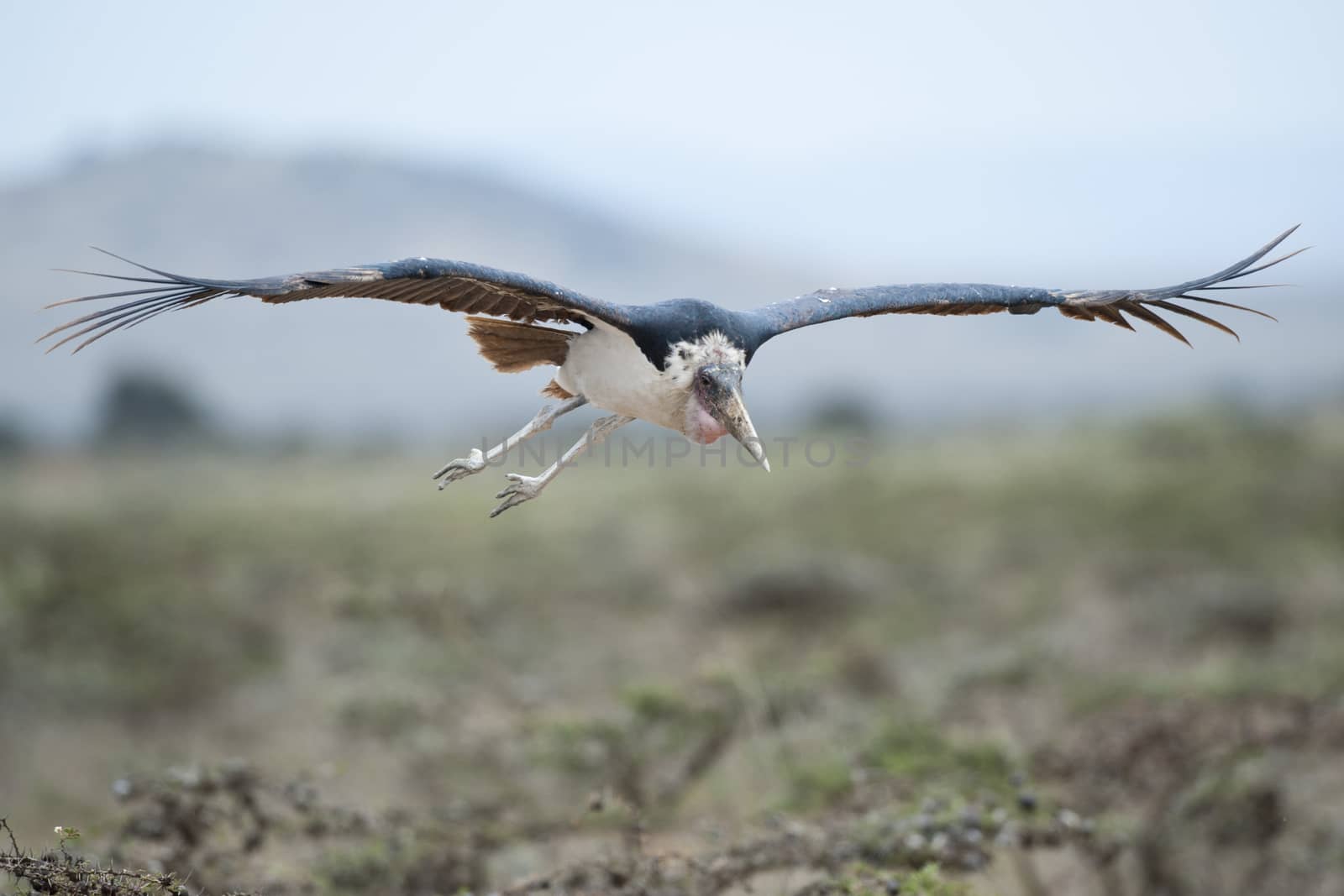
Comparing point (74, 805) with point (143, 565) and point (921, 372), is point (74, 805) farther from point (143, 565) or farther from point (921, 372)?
point (921, 372)

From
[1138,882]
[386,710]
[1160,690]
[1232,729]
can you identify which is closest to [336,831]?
[386,710]

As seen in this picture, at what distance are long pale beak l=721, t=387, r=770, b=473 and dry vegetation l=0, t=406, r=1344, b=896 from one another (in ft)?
6.85

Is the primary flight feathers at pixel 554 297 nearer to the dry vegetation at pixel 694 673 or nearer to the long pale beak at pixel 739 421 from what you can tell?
the long pale beak at pixel 739 421

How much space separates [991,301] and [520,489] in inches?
127

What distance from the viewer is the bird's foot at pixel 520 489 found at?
6848 millimetres

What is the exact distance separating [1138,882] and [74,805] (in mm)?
10981

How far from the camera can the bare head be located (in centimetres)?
665

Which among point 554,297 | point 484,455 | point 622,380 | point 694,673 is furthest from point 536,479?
point 694,673

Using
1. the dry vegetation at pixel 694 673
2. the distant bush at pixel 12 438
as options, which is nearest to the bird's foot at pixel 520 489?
the dry vegetation at pixel 694 673

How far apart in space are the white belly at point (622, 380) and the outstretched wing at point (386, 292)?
0.18 metres

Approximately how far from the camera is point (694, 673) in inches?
535

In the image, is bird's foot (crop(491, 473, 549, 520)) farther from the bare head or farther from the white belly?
the bare head

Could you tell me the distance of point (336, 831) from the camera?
24.9ft

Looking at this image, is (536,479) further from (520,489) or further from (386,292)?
(386,292)
